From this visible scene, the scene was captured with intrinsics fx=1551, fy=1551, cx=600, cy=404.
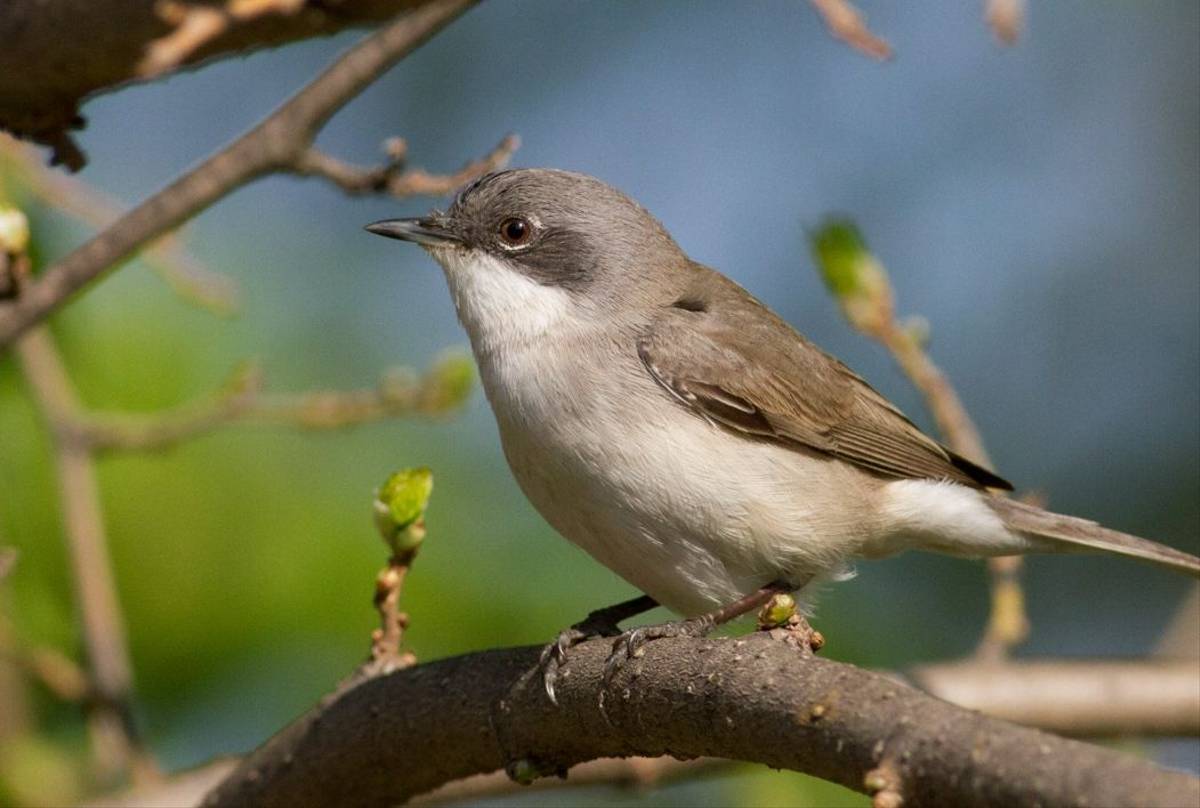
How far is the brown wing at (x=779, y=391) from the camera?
14.8 ft

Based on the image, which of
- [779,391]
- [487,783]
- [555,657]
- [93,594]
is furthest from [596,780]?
[93,594]

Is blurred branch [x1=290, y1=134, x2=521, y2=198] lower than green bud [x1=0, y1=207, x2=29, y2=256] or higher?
higher

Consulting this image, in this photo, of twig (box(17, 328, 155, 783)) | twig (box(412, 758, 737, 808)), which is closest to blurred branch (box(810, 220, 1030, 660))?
twig (box(412, 758, 737, 808))

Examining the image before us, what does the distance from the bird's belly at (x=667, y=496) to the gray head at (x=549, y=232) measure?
2.09 feet

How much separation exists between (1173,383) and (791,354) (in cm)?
452

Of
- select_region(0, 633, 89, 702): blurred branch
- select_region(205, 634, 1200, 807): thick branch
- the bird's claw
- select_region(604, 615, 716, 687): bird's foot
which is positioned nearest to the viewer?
select_region(205, 634, 1200, 807): thick branch

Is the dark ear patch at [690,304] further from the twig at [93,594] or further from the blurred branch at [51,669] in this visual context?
the blurred branch at [51,669]

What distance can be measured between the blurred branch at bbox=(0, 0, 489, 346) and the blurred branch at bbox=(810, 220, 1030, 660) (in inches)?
63.5

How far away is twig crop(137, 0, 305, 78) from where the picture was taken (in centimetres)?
241

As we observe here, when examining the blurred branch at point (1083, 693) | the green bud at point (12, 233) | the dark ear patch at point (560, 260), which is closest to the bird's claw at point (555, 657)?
the blurred branch at point (1083, 693)

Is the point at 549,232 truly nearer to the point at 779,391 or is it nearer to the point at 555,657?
the point at 779,391

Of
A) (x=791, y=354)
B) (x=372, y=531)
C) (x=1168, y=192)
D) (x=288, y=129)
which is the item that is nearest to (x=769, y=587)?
(x=791, y=354)

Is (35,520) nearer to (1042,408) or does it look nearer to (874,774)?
(874,774)

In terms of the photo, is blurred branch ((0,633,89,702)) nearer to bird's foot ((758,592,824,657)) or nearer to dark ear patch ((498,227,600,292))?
dark ear patch ((498,227,600,292))
